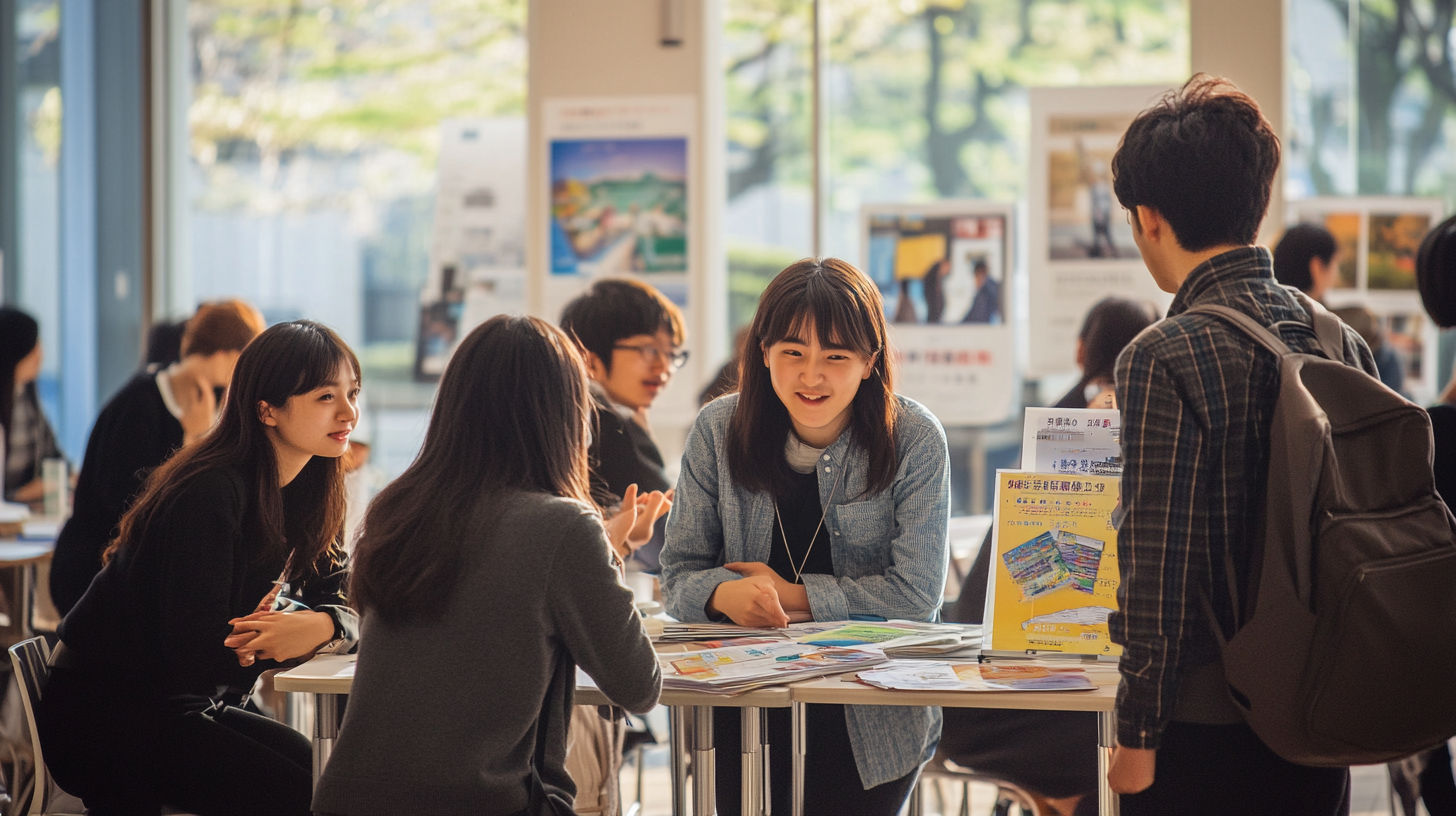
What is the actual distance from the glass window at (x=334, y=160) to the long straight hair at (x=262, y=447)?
3975 millimetres

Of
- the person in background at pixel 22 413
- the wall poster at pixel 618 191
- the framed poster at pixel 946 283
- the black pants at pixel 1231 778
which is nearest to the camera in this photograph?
the black pants at pixel 1231 778

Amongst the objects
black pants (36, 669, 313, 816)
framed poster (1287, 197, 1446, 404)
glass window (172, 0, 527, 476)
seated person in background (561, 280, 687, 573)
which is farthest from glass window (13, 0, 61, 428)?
framed poster (1287, 197, 1446, 404)

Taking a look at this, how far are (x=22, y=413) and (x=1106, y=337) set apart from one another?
12.6 ft

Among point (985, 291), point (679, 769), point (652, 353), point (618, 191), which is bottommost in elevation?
point (679, 769)

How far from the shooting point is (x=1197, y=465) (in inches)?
57.6

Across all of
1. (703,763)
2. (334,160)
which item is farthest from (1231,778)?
(334,160)

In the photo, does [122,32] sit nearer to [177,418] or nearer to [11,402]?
[11,402]

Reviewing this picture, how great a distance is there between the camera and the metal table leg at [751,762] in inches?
79.9

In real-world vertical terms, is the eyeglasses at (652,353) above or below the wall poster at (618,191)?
below

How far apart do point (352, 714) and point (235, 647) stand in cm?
52

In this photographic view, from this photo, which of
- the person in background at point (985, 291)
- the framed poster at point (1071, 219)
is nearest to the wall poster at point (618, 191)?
the person in background at point (985, 291)

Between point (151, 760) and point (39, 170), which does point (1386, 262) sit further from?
point (39, 170)

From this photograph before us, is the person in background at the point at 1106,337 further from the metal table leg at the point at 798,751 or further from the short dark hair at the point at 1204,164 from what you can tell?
the short dark hair at the point at 1204,164

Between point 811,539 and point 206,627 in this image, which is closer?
point 206,627
